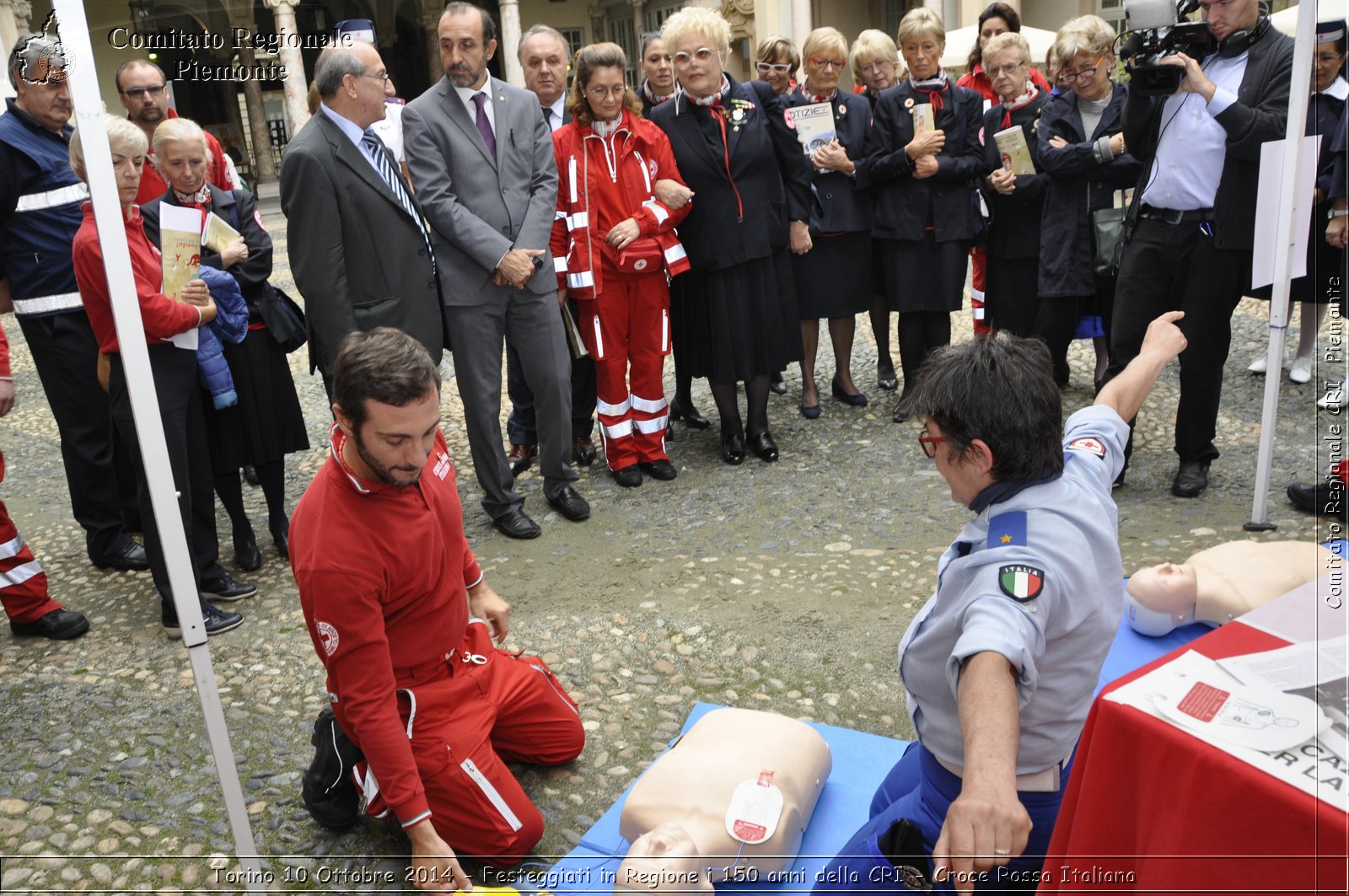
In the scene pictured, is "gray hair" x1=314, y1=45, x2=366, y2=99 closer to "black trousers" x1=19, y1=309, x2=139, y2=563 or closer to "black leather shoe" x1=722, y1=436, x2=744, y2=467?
"black trousers" x1=19, y1=309, x2=139, y2=563

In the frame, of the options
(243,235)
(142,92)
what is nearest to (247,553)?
(243,235)

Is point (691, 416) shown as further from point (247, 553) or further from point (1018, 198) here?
point (247, 553)

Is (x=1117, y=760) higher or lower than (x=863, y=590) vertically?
higher

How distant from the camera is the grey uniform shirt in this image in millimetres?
1807

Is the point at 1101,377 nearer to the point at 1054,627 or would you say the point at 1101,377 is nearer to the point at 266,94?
the point at 1054,627

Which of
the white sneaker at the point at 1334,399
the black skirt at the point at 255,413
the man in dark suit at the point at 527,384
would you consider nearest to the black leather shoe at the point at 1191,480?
the white sneaker at the point at 1334,399

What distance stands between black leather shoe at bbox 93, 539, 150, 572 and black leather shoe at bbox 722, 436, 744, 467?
2.93 m

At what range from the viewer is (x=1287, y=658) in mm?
1671

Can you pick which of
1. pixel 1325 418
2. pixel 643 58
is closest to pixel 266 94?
pixel 643 58

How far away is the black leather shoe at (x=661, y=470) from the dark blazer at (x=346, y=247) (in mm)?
1442

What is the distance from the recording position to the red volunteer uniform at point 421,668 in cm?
241

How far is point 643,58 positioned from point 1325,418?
4.18 m

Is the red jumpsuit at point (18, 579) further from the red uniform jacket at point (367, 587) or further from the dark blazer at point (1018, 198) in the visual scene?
the dark blazer at point (1018, 198)

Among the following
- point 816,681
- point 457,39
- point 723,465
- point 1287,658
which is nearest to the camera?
point 1287,658
